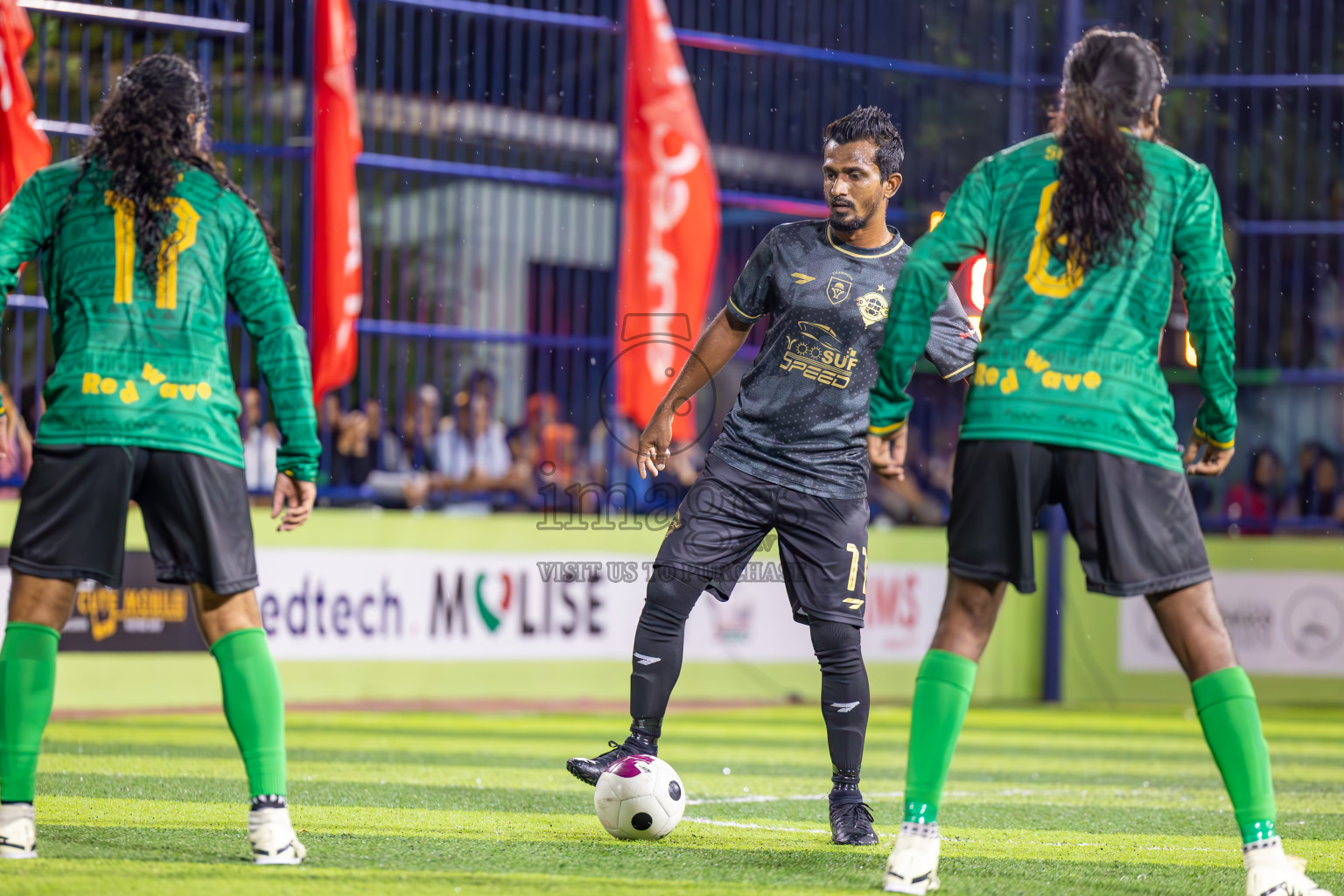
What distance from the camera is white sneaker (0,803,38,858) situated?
4.10 m

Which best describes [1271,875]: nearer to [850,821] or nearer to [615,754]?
[850,821]

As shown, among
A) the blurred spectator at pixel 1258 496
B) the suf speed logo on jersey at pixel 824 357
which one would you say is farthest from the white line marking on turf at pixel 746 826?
the blurred spectator at pixel 1258 496

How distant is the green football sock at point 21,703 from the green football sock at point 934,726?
2132 mm

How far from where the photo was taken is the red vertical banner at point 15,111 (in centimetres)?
996

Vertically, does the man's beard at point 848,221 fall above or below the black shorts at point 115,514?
above

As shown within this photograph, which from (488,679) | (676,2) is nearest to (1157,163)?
(488,679)

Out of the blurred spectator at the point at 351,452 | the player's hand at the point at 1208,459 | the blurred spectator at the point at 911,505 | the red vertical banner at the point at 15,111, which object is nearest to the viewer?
the player's hand at the point at 1208,459

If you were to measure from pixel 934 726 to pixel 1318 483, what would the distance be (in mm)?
9620

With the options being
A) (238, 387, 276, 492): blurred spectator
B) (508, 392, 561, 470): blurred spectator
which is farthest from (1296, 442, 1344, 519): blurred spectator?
(238, 387, 276, 492): blurred spectator

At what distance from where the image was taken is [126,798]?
18.7 feet

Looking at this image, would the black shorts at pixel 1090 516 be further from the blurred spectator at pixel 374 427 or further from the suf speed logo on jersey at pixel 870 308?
the blurred spectator at pixel 374 427

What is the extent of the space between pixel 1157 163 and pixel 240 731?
2.66 m

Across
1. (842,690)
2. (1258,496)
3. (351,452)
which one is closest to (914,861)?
(842,690)

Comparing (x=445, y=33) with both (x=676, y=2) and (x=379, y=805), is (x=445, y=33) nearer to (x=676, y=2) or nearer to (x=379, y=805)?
(x=676, y=2)
